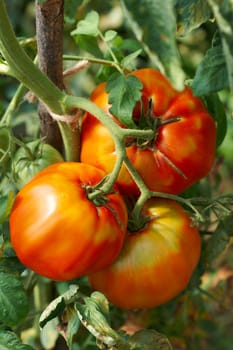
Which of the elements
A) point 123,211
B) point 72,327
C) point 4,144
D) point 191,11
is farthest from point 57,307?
point 191,11

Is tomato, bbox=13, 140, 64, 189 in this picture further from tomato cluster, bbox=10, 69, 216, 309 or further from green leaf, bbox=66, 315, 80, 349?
green leaf, bbox=66, 315, 80, 349

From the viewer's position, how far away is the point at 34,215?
0.78 m

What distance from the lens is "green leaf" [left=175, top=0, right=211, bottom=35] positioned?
2.05 ft

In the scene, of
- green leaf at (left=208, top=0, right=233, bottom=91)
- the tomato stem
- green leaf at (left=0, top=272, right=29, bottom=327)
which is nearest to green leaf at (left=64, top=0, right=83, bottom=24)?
the tomato stem

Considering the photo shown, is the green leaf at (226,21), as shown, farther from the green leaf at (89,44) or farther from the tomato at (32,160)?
the green leaf at (89,44)

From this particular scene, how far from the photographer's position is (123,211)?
81cm

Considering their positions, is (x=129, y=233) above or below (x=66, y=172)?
below

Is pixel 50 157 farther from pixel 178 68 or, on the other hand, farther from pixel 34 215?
pixel 178 68

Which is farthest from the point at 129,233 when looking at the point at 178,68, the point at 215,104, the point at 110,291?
the point at 178,68

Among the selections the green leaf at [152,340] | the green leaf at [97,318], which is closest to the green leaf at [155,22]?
the green leaf at [97,318]

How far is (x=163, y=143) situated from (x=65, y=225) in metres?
0.17

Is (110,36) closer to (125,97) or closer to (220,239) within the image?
(125,97)

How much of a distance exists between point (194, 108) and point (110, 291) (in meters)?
0.25

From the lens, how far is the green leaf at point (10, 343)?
0.76 metres
